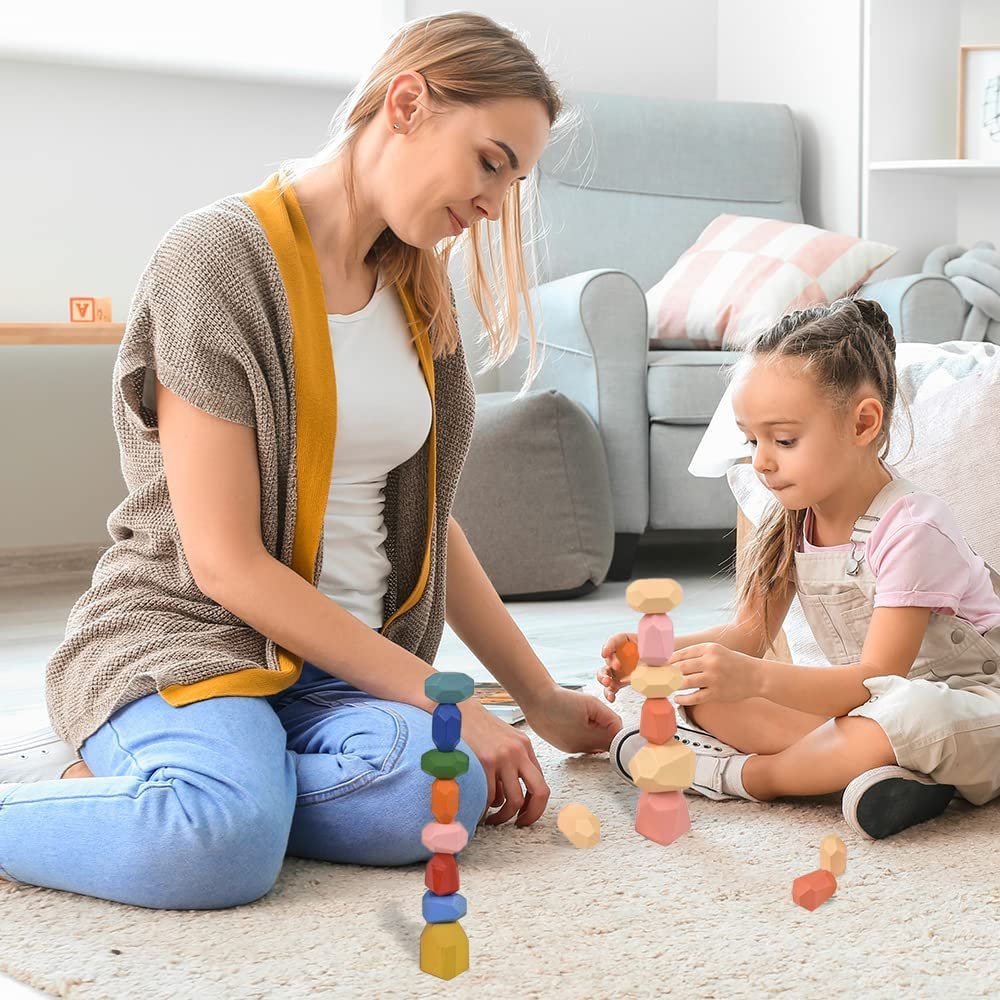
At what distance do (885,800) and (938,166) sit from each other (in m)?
2.42

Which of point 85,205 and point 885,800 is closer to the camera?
point 885,800

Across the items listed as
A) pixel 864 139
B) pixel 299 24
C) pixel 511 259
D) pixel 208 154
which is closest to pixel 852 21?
pixel 864 139

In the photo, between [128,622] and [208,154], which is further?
[208,154]

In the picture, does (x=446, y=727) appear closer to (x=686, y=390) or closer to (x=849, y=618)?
(x=849, y=618)

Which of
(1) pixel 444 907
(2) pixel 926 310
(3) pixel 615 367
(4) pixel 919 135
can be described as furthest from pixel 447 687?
(4) pixel 919 135

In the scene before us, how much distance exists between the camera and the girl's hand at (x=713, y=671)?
100cm

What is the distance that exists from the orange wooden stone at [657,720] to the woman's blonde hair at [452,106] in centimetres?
50

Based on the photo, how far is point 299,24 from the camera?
2992mm

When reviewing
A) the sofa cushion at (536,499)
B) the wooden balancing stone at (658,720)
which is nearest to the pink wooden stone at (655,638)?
the wooden balancing stone at (658,720)

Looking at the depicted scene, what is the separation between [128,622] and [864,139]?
8.61 feet

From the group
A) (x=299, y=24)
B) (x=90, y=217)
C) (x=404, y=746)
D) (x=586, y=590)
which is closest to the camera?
(x=404, y=746)

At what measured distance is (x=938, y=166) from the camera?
3180 mm

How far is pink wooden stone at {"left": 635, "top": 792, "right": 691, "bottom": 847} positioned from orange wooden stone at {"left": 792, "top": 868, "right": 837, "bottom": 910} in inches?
4.0

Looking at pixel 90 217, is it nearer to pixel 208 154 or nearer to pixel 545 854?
pixel 208 154
